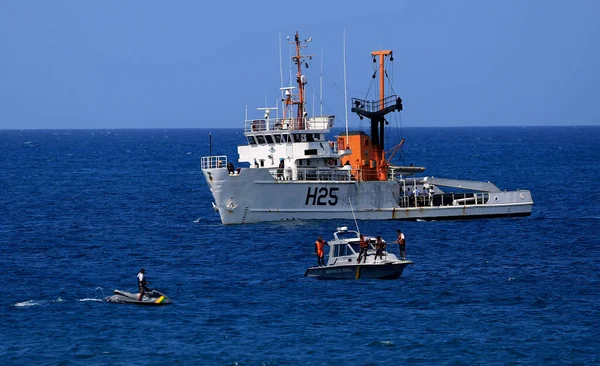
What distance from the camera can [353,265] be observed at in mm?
46438

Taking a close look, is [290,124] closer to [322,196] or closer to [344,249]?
[322,196]

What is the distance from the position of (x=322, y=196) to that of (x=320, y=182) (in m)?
0.98

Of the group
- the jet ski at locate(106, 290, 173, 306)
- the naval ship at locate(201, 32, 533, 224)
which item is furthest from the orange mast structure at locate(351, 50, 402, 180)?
the jet ski at locate(106, 290, 173, 306)

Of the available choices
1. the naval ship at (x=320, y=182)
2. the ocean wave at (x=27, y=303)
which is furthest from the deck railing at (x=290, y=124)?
the ocean wave at (x=27, y=303)

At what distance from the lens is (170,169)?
5404 inches

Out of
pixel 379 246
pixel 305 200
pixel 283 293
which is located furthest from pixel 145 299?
pixel 305 200

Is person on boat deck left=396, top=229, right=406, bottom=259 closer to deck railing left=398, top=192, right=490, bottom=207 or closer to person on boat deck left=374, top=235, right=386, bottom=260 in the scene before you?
person on boat deck left=374, top=235, right=386, bottom=260

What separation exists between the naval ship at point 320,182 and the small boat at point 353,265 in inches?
618

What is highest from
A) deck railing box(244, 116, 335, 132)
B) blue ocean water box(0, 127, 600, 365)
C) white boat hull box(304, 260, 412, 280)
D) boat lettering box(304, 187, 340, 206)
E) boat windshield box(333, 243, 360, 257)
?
deck railing box(244, 116, 335, 132)

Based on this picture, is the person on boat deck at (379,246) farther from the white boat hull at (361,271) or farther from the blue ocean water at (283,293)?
the blue ocean water at (283,293)

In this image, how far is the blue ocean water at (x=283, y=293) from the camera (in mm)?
36125

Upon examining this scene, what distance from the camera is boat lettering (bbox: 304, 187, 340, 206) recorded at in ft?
209

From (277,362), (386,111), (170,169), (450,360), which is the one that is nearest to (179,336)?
(277,362)

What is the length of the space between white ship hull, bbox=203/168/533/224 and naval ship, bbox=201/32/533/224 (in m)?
0.06
